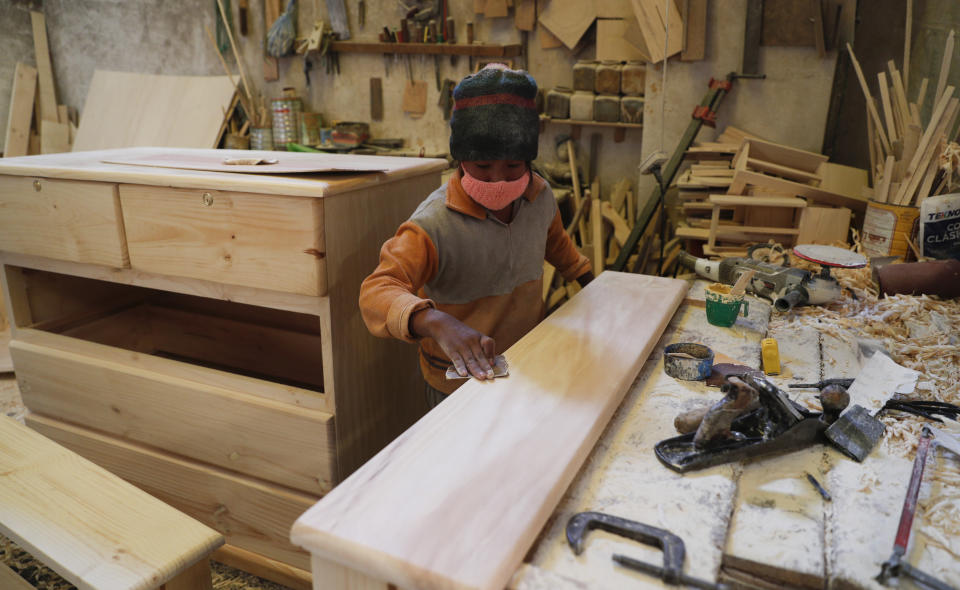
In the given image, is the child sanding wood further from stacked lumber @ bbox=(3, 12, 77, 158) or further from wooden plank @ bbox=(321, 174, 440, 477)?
stacked lumber @ bbox=(3, 12, 77, 158)

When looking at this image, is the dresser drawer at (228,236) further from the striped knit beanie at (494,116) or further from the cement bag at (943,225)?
the cement bag at (943,225)

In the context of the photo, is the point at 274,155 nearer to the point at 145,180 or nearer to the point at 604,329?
the point at 145,180

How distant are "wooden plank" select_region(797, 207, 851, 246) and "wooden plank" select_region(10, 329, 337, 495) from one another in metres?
2.24

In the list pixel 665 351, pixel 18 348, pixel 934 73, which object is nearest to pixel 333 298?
pixel 665 351

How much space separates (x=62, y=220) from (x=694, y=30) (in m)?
3.29

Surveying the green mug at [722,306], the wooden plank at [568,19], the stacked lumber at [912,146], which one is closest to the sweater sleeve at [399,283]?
the green mug at [722,306]

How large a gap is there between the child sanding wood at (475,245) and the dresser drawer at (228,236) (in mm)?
269

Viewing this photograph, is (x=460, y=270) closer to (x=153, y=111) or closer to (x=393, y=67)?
(x=393, y=67)

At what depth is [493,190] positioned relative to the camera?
1870mm

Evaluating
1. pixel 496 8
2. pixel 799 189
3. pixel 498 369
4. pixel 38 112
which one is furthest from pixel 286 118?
pixel 498 369

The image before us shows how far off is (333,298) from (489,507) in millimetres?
1100

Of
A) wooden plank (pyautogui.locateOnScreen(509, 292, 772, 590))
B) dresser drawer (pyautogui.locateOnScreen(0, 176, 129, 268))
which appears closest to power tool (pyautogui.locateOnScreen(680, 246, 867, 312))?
wooden plank (pyautogui.locateOnScreen(509, 292, 772, 590))

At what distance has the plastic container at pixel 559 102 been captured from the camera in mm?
4551

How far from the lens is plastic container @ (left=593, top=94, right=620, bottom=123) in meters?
4.38
